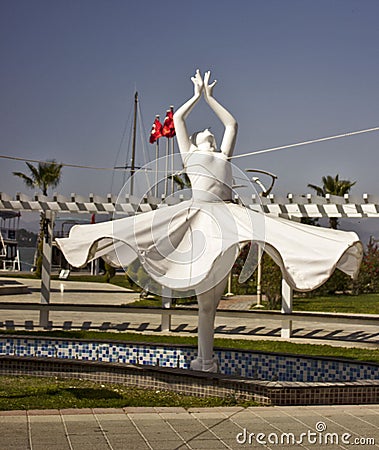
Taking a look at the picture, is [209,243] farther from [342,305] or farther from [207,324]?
[342,305]

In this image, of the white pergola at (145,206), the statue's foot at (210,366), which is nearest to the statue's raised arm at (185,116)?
the statue's foot at (210,366)

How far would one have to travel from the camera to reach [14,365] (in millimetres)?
8398

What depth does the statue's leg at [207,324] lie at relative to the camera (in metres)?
8.23

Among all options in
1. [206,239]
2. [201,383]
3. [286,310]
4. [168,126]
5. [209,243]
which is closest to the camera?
[209,243]

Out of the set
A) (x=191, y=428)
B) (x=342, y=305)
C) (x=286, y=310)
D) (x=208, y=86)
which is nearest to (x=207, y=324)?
(x=191, y=428)

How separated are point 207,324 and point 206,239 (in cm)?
151

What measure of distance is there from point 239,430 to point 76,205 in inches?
387

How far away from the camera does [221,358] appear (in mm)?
9562

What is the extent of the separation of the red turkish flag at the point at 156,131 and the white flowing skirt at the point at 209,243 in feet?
52.2

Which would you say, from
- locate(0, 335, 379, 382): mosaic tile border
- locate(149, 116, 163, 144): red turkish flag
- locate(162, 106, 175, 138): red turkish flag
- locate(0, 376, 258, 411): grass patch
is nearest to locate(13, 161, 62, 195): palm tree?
locate(149, 116, 163, 144): red turkish flag

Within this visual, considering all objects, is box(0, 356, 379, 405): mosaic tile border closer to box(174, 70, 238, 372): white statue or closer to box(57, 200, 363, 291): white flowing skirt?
box(174, 70, 238, 372): white statue

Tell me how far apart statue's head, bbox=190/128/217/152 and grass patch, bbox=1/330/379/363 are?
3587mm

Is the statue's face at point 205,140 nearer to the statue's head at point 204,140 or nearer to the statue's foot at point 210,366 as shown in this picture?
the statue's head at point 204,140

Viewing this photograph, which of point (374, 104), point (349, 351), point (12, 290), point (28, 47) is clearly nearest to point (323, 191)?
point (374, 104)
